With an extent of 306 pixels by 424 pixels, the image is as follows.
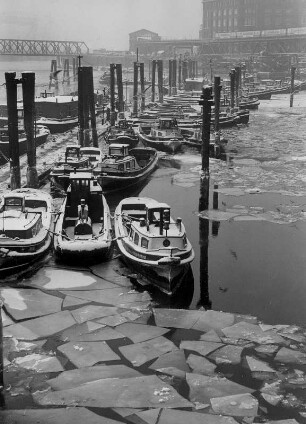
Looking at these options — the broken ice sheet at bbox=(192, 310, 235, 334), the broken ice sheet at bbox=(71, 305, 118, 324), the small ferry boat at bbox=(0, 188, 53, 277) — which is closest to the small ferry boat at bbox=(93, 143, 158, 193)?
the small ferry boat at bbox=(0, 188, 53, 277)

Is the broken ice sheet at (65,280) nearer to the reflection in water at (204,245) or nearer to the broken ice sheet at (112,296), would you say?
the broken ice sheet at (112,296)

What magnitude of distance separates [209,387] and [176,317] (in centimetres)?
361

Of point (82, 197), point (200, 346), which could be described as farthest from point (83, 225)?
point (200, 346)

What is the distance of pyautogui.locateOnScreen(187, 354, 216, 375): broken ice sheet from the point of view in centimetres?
1178

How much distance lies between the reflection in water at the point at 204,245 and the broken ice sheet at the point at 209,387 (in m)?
4.33

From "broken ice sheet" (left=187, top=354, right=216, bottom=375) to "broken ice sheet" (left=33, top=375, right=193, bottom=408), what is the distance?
969 millimetres

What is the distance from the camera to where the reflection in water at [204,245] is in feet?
53.4

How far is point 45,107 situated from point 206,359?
146 feet

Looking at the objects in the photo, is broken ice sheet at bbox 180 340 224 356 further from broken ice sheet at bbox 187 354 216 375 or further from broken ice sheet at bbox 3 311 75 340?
broken ice sheet at bbox 3 311 75 340

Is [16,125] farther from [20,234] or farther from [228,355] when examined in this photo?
[228,355]

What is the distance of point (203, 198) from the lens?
27.0m

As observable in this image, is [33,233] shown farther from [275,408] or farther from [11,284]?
[275,408]

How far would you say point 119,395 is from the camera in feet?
35.3

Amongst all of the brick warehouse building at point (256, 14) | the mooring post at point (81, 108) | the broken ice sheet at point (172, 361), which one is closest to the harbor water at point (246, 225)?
the broken ice sheet at point (172, 361)
